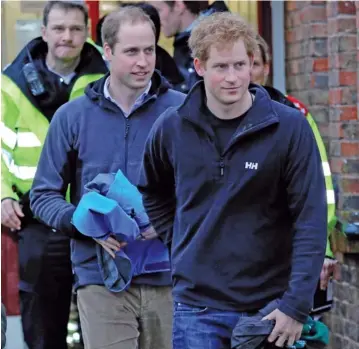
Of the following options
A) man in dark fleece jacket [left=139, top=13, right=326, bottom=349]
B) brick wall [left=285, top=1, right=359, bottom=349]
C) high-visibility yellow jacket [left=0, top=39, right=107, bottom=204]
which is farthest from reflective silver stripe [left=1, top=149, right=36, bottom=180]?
man in dark fleece jacket [left=139, top=13, right=326, bottom=349]

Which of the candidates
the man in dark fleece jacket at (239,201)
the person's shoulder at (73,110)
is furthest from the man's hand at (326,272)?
the man in dark fleece jacket at (239,201)

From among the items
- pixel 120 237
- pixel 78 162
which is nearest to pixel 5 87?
pixel 78 162

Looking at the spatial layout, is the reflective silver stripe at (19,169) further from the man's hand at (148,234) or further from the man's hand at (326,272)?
the man's hand at (326,272)

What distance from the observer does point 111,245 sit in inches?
210

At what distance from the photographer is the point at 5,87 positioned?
6.51m

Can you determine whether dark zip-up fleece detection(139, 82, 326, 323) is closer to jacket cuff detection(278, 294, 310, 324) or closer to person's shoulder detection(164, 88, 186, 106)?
jacket cuff detection(278, 294, 310, 324)

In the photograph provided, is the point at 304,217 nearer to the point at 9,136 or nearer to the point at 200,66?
the point at 200,66

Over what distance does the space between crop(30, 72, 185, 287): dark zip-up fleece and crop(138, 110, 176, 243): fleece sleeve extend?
1.51 feet

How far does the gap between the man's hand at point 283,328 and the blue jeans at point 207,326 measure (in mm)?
153

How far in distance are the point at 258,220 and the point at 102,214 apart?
0.97m

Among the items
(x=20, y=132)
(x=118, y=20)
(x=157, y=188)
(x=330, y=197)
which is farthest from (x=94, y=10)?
(x=157, y=188)

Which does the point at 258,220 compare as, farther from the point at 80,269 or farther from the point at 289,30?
the point at 289,30

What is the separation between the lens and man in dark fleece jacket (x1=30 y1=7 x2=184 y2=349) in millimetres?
5469

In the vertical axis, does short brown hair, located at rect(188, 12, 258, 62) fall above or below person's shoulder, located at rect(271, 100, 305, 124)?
above
